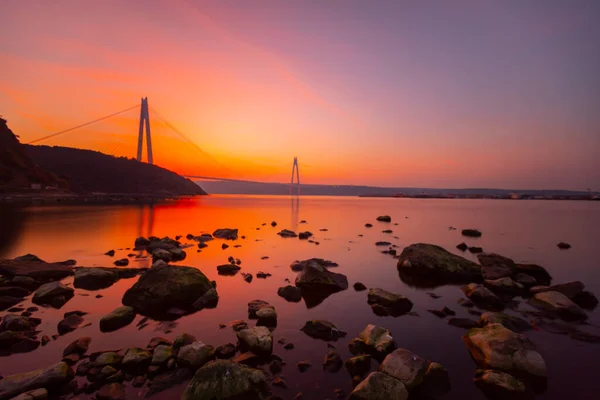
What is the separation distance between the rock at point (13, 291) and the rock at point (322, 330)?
10.6 m

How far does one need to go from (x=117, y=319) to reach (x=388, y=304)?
352 inches

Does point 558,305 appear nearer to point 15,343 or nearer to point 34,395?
point 34,395

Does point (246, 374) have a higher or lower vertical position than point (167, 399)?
higher

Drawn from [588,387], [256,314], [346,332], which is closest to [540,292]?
[588,387]

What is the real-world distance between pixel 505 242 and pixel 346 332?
28.4 metres

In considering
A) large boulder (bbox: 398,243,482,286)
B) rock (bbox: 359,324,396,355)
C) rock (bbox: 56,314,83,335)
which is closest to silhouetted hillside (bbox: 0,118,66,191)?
rock (bbox: 56,314,83,335)

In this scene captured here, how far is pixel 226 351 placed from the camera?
724cm

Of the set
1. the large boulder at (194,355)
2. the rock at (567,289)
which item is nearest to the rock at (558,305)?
the rock at (567,289)

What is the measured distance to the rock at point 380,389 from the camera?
5.49 metres

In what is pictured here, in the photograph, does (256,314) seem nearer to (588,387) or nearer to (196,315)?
(196,315)

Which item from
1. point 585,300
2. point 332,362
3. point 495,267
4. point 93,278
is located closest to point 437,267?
point 495,267

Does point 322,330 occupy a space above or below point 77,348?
below

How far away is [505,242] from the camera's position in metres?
29.7

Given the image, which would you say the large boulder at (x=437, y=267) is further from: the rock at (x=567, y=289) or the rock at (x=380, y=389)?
the rock at (x=380, y=389)
